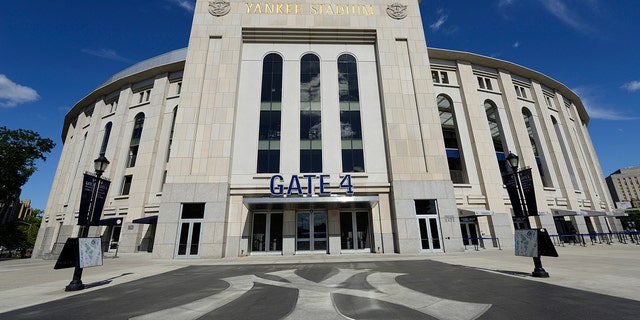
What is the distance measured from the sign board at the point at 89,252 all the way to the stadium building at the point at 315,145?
9321mm

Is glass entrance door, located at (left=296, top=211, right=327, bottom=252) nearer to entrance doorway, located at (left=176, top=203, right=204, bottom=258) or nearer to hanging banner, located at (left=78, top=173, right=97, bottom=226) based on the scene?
entrance doorway, located at (left=176, top=203, right=204, bottom=258)

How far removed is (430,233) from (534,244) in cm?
1076

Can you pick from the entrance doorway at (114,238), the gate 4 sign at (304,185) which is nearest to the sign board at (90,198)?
the gate 4 sign at (304,185)

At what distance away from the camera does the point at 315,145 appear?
21.9 meters

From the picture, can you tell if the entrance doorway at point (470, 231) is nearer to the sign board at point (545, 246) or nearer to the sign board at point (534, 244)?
the sign board at point (534, 244)

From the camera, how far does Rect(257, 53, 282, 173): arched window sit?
21359 mm

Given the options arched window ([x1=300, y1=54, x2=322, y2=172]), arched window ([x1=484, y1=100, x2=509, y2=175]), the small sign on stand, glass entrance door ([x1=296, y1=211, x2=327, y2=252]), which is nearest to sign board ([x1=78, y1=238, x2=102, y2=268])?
the small sign on stand

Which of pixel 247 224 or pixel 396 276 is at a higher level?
pixel 247 224

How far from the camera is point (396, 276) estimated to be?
9.58 meters

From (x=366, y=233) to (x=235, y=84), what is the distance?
1729 centimetres

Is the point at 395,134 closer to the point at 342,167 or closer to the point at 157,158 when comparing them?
the point at 342,167

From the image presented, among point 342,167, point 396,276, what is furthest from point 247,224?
point 396,276

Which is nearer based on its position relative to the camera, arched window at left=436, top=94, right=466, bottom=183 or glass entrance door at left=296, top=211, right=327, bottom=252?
glass entrance door at left=296, top=211, right=327, bottom=252

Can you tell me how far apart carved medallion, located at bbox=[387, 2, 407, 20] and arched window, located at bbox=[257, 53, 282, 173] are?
12387mm
